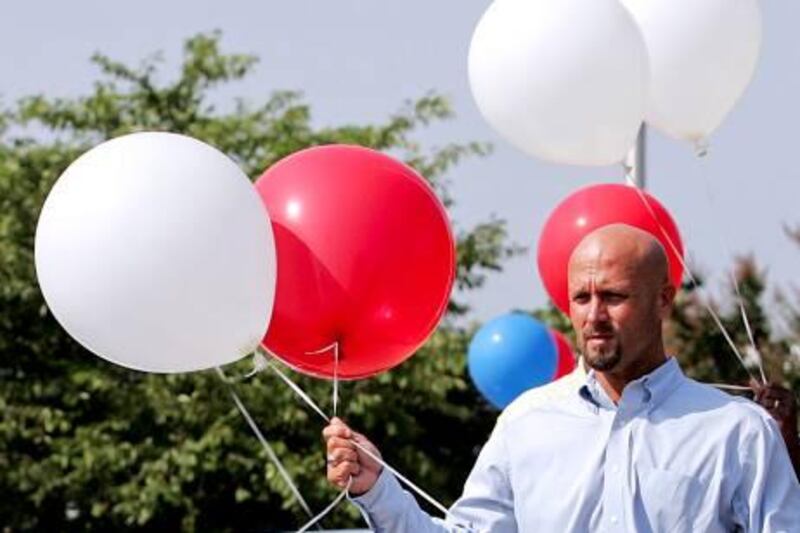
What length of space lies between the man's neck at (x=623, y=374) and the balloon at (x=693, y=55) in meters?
3.53

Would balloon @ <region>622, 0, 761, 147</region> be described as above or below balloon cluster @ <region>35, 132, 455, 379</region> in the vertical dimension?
above

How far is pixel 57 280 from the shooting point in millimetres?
5352

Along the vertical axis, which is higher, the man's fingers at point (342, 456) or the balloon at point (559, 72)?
the balloon at point (559, 72)

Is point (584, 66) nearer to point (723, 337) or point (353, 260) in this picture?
point (353, 260)

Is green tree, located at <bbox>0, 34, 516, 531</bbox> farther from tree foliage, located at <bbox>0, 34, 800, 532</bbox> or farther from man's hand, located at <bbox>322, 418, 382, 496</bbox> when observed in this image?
man's hand, located at <bbox>322, 418, 382, 496</bbox>

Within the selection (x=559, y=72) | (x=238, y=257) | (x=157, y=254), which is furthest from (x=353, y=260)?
(x=559, y=72)

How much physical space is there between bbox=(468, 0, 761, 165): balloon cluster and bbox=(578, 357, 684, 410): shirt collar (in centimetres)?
→ 283

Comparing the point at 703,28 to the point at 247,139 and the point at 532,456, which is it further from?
the point at 247,139

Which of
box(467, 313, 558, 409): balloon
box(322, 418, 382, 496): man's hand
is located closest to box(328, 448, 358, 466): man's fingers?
box(322, 418, 382, 496): man's hand

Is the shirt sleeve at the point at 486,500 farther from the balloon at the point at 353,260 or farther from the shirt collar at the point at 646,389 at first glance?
the balloon at the point at 353,260

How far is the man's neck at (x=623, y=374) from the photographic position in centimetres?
441

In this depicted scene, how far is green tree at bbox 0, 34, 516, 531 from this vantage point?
13727mm

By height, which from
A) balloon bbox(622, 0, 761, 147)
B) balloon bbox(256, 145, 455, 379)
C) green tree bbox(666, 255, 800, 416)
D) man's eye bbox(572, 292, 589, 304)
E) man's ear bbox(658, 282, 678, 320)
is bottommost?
green tree bbox(666, 255, 800, 416)

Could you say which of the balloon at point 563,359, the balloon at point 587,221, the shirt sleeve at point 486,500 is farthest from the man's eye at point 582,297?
the balloon at point 563,359
